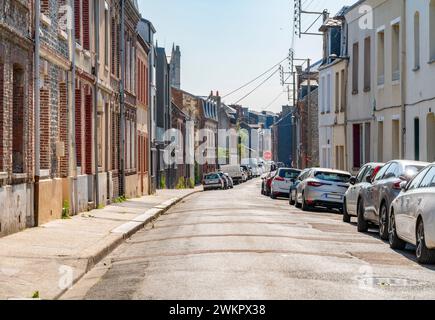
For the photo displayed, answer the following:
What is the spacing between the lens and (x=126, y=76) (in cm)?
3997

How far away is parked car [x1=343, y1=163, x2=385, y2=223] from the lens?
67.8 feet

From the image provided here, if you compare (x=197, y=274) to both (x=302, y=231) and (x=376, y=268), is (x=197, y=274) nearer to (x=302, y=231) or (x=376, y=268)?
(x=376, y=268)

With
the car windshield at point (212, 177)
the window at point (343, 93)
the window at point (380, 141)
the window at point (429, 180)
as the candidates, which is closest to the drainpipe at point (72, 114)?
the window at point (429, 180)

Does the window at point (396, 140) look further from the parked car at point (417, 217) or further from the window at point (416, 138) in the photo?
the parked car at point (417, 217)

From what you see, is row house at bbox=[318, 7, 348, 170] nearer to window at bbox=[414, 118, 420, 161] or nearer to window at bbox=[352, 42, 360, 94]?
window at bbox=[352, 42, 360, 94]

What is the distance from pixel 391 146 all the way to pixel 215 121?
81621 millimetres

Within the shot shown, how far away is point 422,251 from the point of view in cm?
1372

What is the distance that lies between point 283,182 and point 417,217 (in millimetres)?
30196

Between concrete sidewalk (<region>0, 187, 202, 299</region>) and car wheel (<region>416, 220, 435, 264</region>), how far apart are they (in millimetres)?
4701

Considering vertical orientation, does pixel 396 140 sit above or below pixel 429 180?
above

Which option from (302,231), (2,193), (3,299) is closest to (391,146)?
(302,231)

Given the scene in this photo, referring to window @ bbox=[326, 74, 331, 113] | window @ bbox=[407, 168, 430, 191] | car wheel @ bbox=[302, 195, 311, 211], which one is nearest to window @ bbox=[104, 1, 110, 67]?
car wheel @ bbox=[302, 195, 311, 211]

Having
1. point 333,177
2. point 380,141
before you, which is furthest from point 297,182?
point 333,177

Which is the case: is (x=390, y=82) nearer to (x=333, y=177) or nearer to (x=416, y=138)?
(x=416, y=138)
